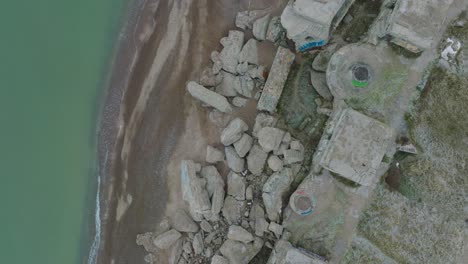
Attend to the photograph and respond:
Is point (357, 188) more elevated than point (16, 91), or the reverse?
point (357, 188)

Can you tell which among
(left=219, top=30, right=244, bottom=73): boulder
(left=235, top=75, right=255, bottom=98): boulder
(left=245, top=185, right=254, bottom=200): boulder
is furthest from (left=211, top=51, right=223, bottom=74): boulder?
(left=245, top=185, right=254, bottom=200): boulder

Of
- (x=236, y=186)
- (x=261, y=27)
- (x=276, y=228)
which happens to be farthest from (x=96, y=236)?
(x=261, y=27)

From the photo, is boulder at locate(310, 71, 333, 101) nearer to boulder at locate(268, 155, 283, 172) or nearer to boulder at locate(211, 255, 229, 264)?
boulder at locate(268, 155, 283, 172)

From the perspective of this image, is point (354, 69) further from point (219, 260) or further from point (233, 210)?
point (219, 260)

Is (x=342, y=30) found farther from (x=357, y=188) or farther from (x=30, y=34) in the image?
(x=30, y=34)

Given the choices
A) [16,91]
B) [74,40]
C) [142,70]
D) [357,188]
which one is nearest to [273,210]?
[357,188]

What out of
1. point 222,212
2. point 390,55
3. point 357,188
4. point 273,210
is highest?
point 390,55

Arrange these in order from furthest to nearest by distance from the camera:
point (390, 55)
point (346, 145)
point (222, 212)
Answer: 1. point (222, 212)
2. point (390, 55)
3. point (346, 145)
